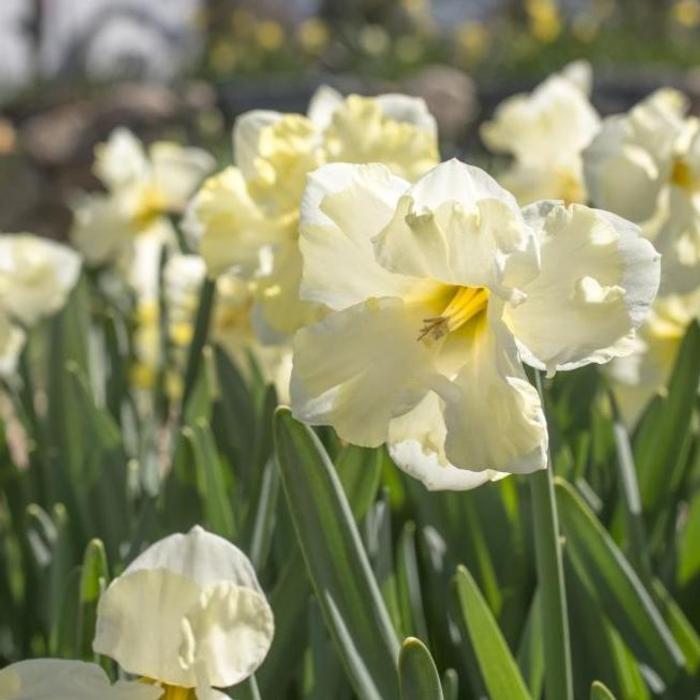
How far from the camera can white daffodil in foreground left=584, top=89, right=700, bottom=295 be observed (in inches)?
53.7

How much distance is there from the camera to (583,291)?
0.86 m

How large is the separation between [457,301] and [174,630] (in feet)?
0.89

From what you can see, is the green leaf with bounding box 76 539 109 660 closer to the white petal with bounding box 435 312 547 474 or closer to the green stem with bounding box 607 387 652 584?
the white petal with bounding box 435 312 547 474

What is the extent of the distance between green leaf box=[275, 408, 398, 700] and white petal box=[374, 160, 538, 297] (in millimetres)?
182

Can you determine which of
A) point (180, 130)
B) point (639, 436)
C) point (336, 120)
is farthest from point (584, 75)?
point (180, 130)

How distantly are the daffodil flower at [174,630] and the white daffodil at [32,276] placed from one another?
1097 millimetres

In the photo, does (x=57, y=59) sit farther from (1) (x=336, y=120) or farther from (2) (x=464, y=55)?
(1) (x=336, y=120)

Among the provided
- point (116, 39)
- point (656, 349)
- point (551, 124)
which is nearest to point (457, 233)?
point (656, 349)

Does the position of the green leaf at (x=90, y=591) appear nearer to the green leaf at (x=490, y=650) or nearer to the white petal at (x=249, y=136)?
the green leaf at (x=490, y=650)

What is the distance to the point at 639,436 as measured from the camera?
1.51m

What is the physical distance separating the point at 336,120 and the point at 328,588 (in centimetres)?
46

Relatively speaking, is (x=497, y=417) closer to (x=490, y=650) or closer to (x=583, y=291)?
(x=583, y=291)

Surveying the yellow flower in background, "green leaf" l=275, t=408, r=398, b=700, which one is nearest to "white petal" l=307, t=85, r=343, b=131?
"green leaf" l=275, t=408, r=398, b=700

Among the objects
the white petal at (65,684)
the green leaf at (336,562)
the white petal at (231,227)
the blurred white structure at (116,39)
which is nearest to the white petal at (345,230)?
the green leaf at (336,562)
